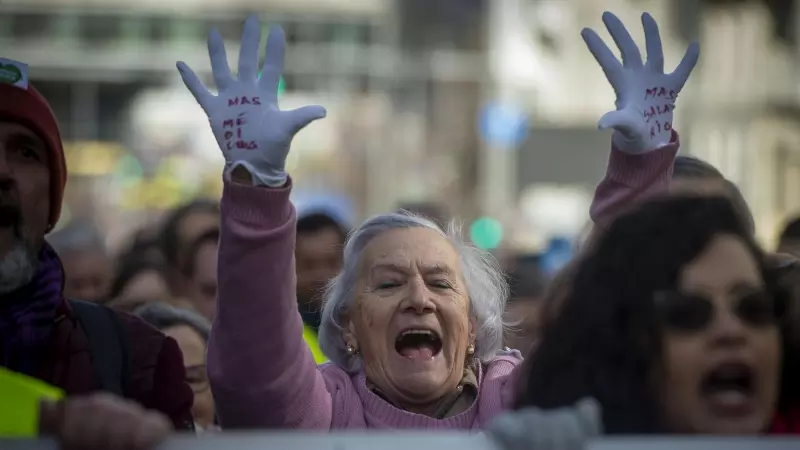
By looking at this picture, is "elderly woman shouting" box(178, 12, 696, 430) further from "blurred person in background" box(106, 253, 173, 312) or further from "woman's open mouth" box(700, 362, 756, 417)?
"blurred person in background" box(106, 253, 173, 312)

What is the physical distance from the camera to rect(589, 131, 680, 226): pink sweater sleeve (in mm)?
3396

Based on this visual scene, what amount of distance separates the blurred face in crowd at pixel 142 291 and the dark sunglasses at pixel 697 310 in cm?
295

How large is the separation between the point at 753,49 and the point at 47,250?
37151 millimetres

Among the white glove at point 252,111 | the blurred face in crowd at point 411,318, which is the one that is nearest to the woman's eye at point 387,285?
the blurred face in crowd at point 411,318

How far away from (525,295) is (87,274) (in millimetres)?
1748

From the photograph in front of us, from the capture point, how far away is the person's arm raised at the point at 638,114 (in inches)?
133

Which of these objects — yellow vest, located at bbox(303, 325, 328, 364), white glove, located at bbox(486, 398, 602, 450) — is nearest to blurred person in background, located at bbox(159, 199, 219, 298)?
yellow vest, located at bbox(303, 325, 328, 364)

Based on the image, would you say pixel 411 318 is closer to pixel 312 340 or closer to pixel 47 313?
pixel 47 313

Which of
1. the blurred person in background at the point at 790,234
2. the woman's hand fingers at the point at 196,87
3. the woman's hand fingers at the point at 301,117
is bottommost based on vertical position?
the blurred person in background at the point at 790,234

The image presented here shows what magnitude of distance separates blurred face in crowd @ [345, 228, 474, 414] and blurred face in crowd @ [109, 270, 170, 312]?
173 centimetres

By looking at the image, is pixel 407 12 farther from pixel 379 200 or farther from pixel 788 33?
pixel 788 33

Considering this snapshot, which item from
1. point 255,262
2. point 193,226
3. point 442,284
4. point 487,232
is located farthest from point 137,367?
point 487,232

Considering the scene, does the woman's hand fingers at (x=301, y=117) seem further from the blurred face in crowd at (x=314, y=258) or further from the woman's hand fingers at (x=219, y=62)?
the blurred face in crowd at (x=314, y=258)

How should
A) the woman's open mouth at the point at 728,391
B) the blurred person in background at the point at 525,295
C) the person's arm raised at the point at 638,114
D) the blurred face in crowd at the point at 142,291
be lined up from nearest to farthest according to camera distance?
the woman's open mouth at the point at 728,391 → the person's arm raised at the point at 638,114 → the blurred person in background at the point at 525,295 → the blurred face in crowd at the point at 142,291
